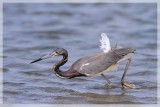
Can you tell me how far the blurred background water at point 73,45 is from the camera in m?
9.07

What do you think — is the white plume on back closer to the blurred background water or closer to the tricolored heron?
the tricolored heron

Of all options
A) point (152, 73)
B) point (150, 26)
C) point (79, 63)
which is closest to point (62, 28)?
point (150, 26)

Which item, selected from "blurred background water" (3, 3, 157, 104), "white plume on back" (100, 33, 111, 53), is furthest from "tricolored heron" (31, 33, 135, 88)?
"blurred background water" (3, 3, 157, 104)

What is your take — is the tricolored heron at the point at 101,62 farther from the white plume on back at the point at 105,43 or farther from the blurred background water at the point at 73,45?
the blurred background water at the point at 73,45

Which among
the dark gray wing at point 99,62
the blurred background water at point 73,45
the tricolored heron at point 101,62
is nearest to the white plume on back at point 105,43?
the tricolored heron at point 101,62

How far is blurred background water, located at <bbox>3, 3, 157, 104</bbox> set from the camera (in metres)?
9.07

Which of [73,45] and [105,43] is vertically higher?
[105,43]

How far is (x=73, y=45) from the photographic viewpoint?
42.6 feet

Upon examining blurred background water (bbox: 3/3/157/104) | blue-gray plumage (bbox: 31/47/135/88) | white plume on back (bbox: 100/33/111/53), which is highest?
white plume on back (bbox: 100/33/111/53)

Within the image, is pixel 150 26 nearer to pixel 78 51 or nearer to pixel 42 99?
pixel 78 51

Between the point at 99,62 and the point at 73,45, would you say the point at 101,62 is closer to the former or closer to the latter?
the point at 99,62

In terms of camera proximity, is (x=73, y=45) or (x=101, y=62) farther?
(x=73, y=45)

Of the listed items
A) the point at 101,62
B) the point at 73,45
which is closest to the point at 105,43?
the point at 101,62

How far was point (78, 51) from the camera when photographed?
12.4m
